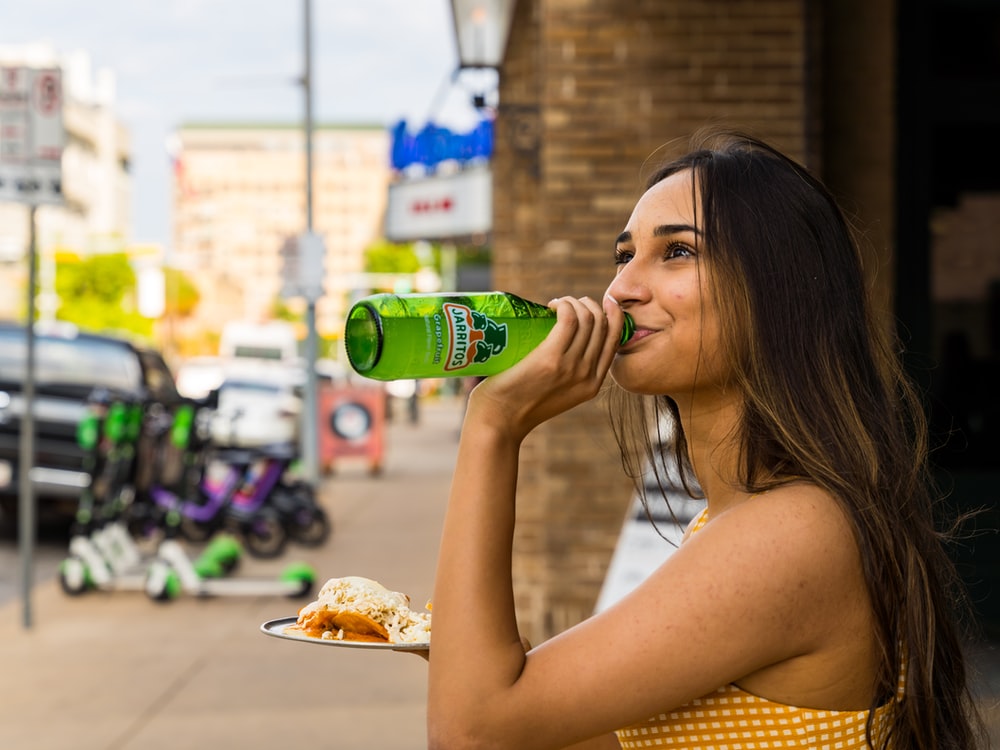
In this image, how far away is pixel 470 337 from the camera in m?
1.74

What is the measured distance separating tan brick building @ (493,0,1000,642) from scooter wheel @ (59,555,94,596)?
13.9ft

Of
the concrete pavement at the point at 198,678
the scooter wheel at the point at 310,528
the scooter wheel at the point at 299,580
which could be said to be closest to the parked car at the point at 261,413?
the scooter wheel at the point at 310,528

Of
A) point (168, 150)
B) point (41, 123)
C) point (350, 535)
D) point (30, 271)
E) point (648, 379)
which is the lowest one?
point (350, 535)

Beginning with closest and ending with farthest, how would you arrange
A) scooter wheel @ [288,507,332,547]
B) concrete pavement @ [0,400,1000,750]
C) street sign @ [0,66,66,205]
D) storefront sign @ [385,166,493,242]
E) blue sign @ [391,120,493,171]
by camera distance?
concrete pavement @ [0,400,1000,750] → street sign @ [0,66,66,205] → scooter wheel @ [288,507,332,547] → storefront sign @ [385,166,493,242] → blue sign @ [391,120,493,171]

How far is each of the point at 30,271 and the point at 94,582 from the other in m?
2.43

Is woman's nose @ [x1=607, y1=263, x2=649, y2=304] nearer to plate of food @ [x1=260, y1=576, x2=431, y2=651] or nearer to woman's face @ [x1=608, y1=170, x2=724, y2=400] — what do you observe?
woman's face @ [x1=608, y1=170, x2=724, y2=400]

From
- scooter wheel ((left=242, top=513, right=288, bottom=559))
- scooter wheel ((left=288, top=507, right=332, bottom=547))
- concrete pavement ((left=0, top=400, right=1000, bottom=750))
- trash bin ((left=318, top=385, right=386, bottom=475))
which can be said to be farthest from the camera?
trash bin ((left=318, top=385, right=386, bottom=475))

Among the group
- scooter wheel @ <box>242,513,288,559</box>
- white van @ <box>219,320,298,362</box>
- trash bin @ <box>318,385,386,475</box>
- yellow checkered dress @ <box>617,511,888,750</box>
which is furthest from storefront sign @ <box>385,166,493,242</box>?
white van @ <box>219,320,298,362</box>

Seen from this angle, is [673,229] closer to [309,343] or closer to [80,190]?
[309,343]

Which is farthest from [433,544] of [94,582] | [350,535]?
[94,582]

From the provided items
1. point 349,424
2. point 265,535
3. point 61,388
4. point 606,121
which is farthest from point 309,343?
point 606,121

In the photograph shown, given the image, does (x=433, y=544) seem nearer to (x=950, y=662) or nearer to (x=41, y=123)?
(x=41, y=123)

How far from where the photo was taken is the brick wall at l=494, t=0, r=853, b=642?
6719 millimetres

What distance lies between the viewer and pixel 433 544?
43.0 ft
